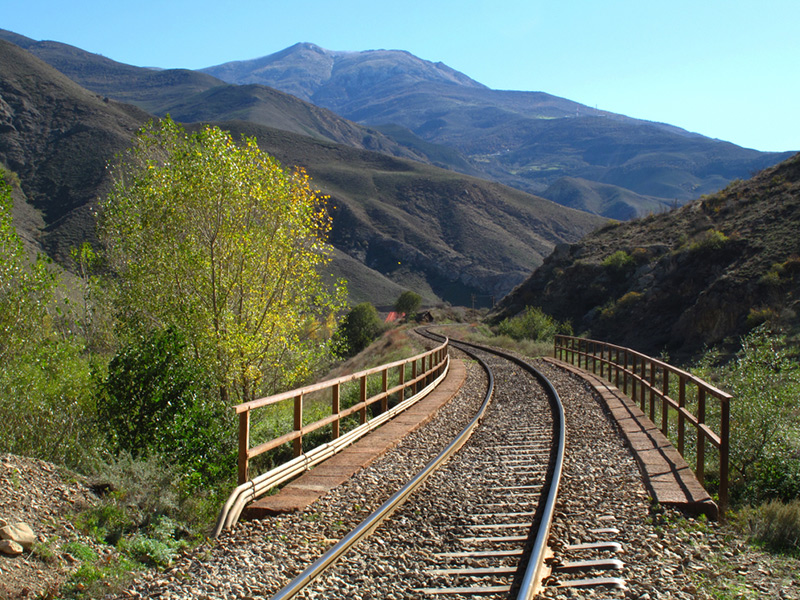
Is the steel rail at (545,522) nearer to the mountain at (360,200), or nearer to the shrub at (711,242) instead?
the shrub at (711,242)

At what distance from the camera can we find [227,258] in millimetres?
12578

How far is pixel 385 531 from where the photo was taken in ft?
18.1

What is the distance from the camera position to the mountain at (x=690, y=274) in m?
30.6

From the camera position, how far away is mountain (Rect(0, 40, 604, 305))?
80.8 meters

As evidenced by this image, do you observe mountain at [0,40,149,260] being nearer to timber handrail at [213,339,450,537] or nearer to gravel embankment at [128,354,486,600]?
timber handrail at [213,339,450,537]

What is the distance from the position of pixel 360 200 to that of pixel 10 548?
4794 inches

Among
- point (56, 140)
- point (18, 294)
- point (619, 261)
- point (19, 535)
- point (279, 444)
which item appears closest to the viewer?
point (19, 535)

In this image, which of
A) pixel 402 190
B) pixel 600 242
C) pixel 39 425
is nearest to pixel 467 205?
pixel 402 190

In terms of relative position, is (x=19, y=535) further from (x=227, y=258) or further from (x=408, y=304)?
(x=408, y=304)

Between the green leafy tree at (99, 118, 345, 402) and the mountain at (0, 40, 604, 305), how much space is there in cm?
5341

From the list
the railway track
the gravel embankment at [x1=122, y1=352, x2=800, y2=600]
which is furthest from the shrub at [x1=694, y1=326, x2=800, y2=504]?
the railway track

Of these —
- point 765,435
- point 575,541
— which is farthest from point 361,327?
point 575,541

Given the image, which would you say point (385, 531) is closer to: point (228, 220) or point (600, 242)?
point (228, 220)

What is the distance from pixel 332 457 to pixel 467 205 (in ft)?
405
